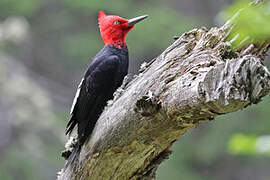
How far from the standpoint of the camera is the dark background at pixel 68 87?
7910mm

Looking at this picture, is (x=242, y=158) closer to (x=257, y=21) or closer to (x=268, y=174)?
(x=268, y=174)

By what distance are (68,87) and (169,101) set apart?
1012 cm

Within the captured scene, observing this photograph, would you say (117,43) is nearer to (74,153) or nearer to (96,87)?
(96,87)

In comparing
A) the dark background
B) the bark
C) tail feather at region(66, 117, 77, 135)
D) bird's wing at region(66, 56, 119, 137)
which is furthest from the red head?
the dark background

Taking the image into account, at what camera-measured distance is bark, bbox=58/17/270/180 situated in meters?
1.78

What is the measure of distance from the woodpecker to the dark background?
373 cm

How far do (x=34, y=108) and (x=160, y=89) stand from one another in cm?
527

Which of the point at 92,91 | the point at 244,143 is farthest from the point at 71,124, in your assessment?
the point at 244,143

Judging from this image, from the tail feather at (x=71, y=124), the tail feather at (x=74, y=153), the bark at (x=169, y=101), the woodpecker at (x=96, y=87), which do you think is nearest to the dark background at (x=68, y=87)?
the woodpecker at (x=96, y=87)

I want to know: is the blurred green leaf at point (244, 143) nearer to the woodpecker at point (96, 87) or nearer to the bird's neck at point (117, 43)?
the woodpecker at point (96, 87)

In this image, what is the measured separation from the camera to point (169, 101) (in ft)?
7.05

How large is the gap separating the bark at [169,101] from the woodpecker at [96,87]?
4.3 inches

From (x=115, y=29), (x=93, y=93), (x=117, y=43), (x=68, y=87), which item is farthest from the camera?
(x=68, y=87)

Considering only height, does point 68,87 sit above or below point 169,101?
above
